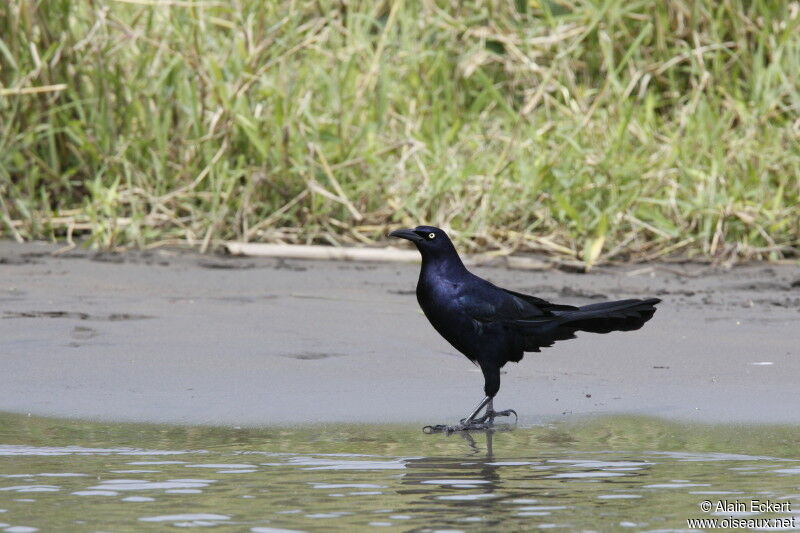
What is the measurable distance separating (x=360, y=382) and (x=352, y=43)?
548 cm

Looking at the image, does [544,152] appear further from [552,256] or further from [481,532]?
[481,532]

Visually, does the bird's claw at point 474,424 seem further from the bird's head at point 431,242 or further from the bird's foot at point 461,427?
the bird's head at point 431,242

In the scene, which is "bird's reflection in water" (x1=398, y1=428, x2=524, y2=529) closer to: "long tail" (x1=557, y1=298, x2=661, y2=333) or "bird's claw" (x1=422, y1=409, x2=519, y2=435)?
"bird's claw" (x1=422, y1=409, x2=519, y2=435)

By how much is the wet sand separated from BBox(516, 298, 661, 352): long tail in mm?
230

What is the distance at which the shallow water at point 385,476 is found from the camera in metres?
3.48

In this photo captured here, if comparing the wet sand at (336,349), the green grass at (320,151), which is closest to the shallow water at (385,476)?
the wet sand at (336,349)

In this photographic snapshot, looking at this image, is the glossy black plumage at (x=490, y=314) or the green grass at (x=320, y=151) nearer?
the glossy black plumage at (x=490, y=314)

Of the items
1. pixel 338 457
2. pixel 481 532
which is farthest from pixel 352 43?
pixel 481 532

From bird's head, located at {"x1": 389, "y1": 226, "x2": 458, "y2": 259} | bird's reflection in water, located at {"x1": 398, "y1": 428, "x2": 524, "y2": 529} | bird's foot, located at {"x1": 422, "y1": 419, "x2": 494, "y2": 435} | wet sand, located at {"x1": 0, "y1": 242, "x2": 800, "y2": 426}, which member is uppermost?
bird's head, located at {"x1": 389, "y1": 226, "x2": 458, "y2": 259}

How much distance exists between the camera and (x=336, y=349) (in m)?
5.64

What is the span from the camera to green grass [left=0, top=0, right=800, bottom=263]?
331 inches

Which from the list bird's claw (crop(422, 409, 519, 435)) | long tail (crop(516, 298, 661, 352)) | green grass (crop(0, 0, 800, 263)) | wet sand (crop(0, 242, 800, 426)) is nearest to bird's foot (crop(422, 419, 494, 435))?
bird's claw (crop(422, 409, 519, 435))

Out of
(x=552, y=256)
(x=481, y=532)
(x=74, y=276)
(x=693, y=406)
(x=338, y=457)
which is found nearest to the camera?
(x=481, y=532)

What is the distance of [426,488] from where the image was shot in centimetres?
376
